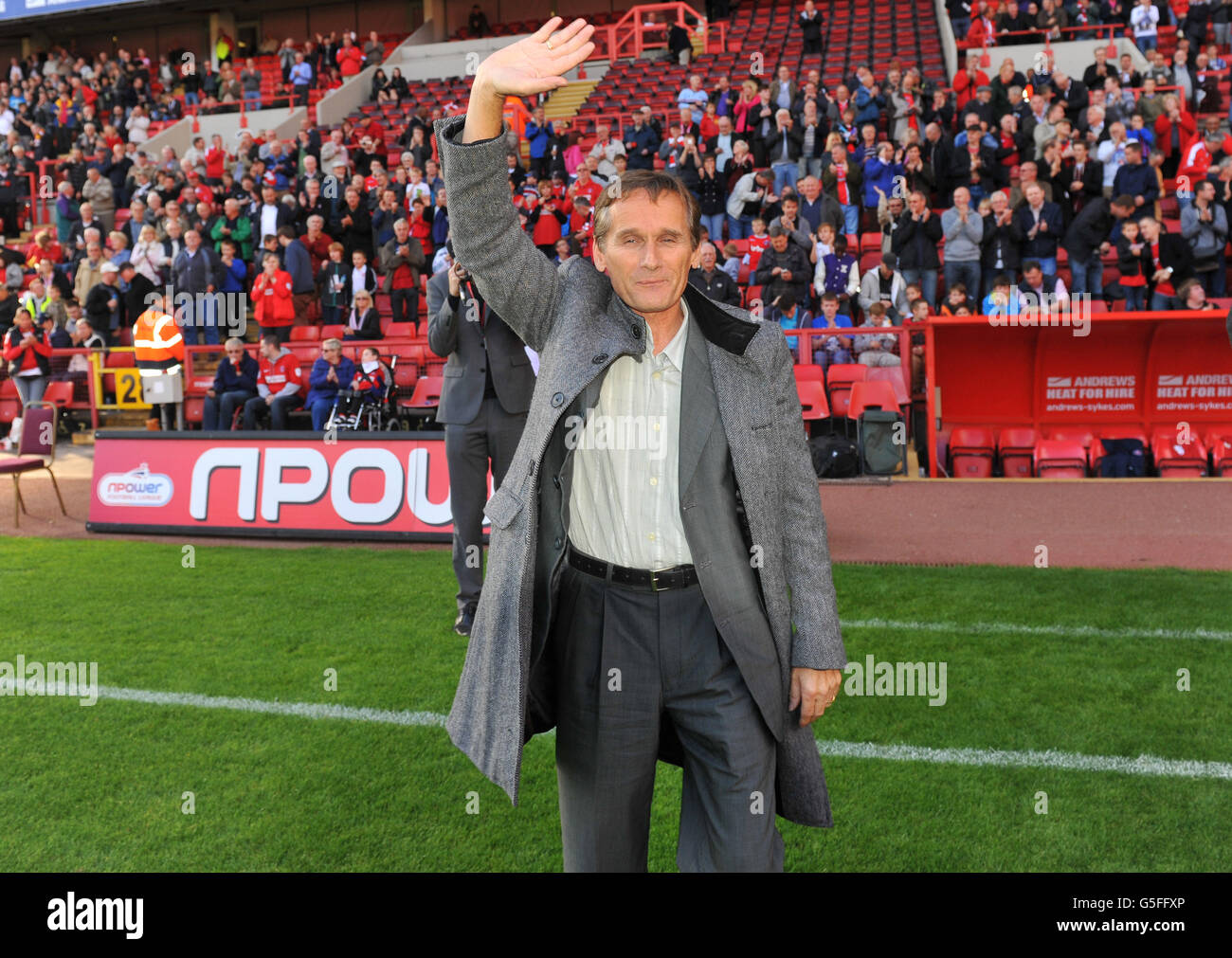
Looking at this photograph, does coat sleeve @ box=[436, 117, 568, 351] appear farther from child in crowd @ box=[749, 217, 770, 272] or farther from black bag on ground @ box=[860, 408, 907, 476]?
child in crowd @ box=[749, 217, 770, 272]

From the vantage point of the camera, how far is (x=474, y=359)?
616 centimetres

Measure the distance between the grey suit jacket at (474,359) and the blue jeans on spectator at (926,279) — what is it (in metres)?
8.96

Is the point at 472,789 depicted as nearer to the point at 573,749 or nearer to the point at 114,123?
the point at 573,749

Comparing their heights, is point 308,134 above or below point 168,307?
above

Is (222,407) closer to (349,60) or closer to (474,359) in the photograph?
(474,359)

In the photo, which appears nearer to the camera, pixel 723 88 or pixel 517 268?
pixel 517 268

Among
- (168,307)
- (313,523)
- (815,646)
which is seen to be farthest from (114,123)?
(815,646)

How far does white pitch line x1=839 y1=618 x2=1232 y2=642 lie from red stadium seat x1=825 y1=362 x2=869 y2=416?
5885 millimetres

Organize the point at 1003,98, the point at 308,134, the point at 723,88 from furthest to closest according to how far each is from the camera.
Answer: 1. the point at 308,134
2. the point at 723,88
3. the point at 1003,98

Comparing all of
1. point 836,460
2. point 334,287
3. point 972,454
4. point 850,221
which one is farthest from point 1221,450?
point 334,287

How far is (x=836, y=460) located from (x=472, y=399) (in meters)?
5.74

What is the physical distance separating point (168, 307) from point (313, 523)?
32.3 feet
